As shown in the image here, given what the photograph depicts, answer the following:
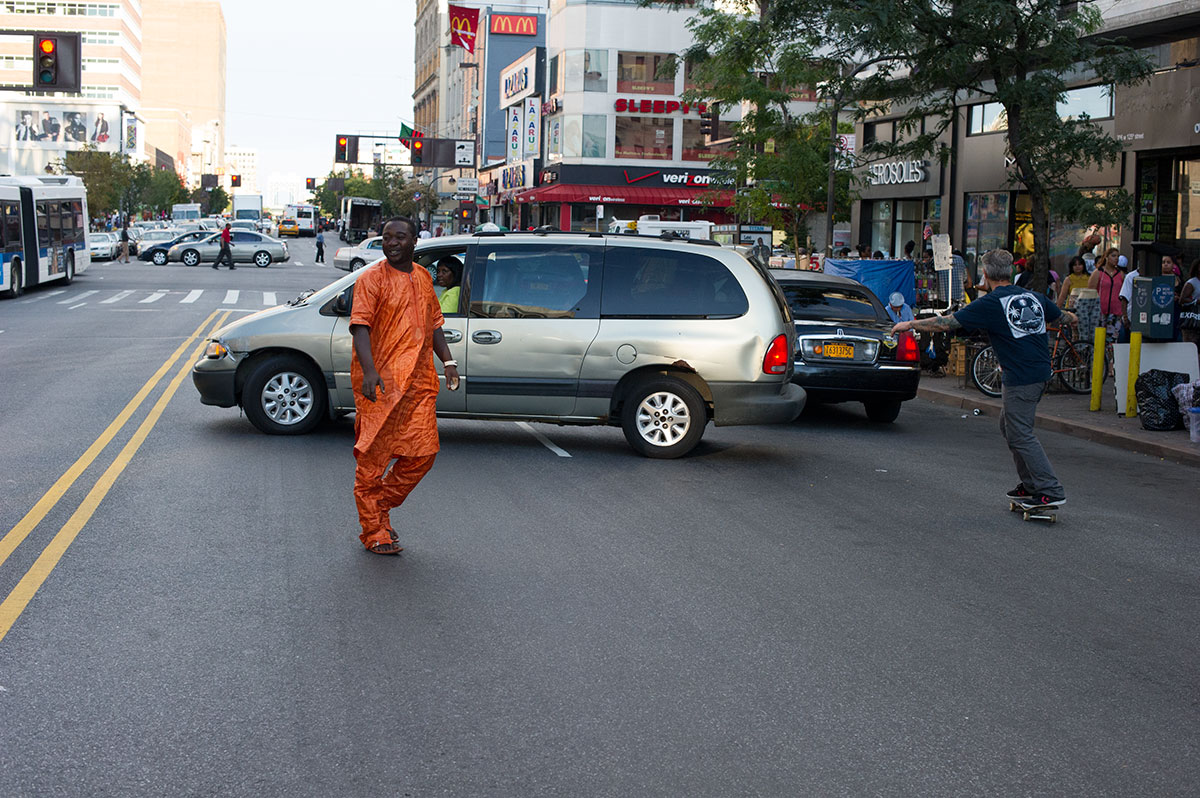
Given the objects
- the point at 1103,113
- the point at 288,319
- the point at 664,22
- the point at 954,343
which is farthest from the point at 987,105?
the point at 664,22

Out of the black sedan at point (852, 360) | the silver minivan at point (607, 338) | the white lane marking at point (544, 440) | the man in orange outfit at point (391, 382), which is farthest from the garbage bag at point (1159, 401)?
the man in orange outfit at point (391, 382)

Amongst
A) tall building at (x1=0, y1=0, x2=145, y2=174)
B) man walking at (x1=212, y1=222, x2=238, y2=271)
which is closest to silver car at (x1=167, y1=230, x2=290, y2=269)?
man walking at (x1=212, y1=222, x2=238, y2=271)

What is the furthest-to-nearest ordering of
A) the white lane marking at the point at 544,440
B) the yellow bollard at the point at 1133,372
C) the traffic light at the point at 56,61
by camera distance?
the traffic light at the point at 56,61 < the yellow bollard at the point at 1133,372 < the white lane marking at the point at 544,440

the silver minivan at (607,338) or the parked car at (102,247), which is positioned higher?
the parked car at (102,247)

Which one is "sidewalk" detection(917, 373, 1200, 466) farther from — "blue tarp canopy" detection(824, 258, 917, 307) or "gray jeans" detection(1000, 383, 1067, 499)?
"gray jeans" detection(1000, 383, 1067, 499)

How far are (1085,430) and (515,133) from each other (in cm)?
6284

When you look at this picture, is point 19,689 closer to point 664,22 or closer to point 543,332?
point 543,332

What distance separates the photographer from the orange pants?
721cm

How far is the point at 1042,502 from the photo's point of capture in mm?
8914

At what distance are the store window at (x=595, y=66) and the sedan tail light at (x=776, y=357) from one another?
176 feet

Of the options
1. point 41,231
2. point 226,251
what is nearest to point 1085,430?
point 41,231

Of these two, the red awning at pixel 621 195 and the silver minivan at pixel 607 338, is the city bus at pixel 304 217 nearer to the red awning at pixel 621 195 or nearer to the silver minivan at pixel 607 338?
the red awning at pixel 621 195

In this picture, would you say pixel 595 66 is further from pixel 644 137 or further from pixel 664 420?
pixel 664 420

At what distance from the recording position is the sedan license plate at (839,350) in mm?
13828
